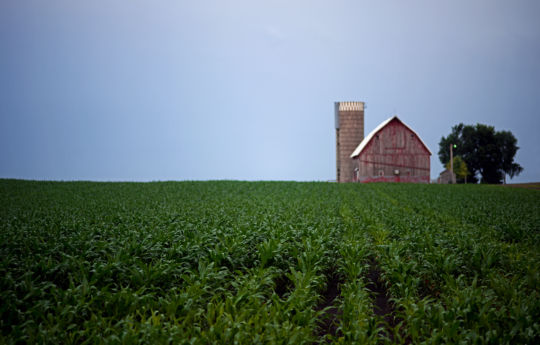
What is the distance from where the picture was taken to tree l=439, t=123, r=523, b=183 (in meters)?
59.3

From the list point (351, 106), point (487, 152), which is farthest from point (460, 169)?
A: point (351, 106)

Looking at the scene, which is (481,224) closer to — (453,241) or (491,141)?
(453,241)

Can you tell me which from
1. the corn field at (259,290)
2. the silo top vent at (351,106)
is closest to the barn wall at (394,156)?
the silo top vent at (351,106)

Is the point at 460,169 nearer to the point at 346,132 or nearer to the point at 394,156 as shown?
the point at 346,132

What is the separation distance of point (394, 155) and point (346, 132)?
36.3 ft

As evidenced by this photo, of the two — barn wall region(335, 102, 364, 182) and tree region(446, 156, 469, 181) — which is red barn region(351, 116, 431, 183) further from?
tree region(446, 156, 469, 181)

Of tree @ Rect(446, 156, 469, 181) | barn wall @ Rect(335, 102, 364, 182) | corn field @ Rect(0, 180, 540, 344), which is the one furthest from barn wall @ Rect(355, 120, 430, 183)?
corn field @ Rect(0, 180, 540, 344)

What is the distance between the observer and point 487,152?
60500 millimetres

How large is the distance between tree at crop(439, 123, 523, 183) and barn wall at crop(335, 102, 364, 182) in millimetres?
22205

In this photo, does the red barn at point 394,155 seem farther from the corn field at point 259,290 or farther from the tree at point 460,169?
the corn field at point 259,290

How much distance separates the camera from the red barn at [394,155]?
135ft

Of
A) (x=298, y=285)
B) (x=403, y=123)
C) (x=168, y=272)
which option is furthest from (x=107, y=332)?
(x=403, y=123)

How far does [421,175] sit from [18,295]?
140 ft

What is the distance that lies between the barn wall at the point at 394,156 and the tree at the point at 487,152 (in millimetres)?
23998
